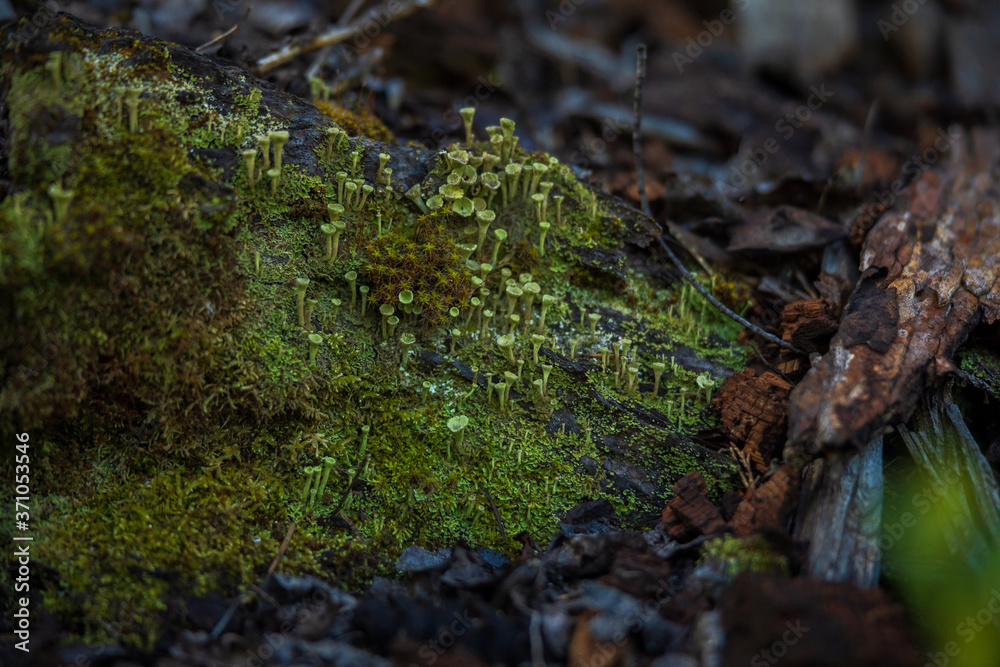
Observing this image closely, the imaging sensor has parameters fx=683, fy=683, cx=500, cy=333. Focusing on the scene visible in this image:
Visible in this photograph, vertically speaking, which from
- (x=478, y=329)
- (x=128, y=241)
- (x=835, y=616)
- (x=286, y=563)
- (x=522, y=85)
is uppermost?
(x=522, y=85)

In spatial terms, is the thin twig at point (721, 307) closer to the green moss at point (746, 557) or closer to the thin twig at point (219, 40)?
the green moss at point (746, 557)

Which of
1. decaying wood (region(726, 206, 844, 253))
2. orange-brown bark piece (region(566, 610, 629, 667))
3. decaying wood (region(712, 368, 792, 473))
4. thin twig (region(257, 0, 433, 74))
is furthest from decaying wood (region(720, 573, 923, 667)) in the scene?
thin twig (region(257, 0, 433, 74))

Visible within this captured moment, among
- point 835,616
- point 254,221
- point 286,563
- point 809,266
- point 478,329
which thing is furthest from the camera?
point 809,266

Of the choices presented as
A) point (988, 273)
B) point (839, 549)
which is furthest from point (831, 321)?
point (839, 549)

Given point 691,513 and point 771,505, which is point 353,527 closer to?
point 691,513

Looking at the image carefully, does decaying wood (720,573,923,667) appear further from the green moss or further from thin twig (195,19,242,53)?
thin twig (195,19,242,53)

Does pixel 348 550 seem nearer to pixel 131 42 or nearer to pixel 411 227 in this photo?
pixel 411 227

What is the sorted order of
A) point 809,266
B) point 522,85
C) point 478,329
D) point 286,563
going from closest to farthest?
point 286,563, point 478,329, point 809,266, point 522,85
